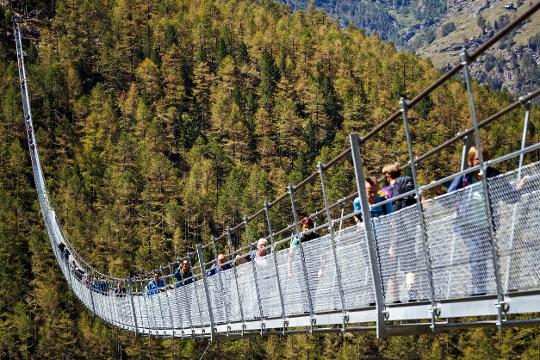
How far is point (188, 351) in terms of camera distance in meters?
70.2

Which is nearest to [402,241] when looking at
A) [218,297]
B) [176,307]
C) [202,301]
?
[218,297]

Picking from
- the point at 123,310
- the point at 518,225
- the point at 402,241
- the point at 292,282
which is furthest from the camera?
the point at 123,310

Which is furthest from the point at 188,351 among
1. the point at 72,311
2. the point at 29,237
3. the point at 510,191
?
the point at 510,191

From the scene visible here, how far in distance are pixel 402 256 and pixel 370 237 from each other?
1.27 ft

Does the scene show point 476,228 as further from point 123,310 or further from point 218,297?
point 123,310

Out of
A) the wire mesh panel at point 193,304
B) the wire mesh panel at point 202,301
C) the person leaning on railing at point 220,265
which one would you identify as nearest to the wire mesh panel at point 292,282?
the person leaning on railing at point 220,265

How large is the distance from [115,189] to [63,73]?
2580cm

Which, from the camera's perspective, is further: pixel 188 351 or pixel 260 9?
pixel 260 9

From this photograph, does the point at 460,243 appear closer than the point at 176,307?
Yes

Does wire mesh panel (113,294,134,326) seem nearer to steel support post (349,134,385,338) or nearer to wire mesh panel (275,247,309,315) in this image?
wire mesh panel (275,247,309,315)

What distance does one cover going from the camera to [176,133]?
342 ft

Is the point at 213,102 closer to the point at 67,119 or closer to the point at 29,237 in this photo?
the point at 67,119

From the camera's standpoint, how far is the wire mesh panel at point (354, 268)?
21.0 feet

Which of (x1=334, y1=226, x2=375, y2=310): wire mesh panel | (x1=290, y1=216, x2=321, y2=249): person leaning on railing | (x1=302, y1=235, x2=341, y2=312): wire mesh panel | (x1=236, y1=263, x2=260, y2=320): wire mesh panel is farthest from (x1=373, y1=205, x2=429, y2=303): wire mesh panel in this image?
(x1=236, y1=263, x2=260, y2=320): wire mesh panel
